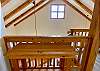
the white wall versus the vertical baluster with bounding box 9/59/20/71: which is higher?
the white wall

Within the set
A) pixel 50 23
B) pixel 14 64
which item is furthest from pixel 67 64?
pixel 50 23

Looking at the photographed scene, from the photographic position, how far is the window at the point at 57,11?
29.6 ft

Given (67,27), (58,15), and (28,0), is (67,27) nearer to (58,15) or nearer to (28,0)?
(58,15)

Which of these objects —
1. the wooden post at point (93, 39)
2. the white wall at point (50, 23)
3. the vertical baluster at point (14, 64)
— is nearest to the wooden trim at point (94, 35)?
the wooden post at point (93, 39)

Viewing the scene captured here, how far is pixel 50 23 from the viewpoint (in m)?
9.27

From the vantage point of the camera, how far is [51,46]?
10.2 feet

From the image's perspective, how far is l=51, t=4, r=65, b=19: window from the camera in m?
9.01

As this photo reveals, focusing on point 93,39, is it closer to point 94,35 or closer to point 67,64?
point 94,35

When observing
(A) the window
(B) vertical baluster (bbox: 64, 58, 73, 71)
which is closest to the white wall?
(A) the window

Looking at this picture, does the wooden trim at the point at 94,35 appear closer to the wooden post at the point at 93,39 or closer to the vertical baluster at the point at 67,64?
the wooden post at the point at 93,39

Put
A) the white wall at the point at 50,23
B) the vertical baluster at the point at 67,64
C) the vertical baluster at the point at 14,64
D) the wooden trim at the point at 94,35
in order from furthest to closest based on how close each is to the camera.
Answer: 1. the white wall at the point at 50,23
2. the vertical baluster at the point at 67,64
3. the vertical baluster at the point at 14,64
4. the wooden trim at the point at 94,35

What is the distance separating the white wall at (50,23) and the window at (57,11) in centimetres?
16

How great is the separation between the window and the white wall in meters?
0.16

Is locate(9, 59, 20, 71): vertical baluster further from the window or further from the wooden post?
the window
